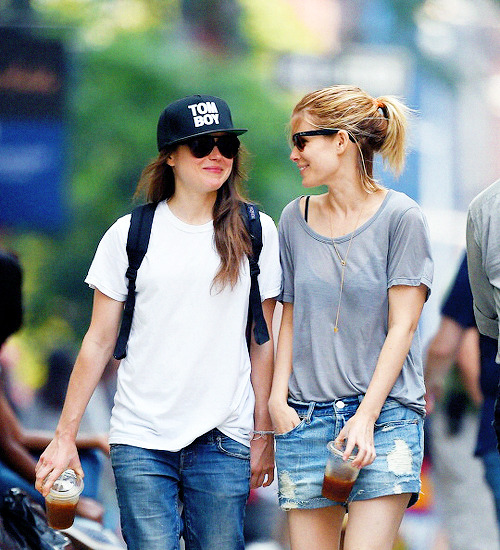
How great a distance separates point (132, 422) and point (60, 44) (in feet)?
7.58

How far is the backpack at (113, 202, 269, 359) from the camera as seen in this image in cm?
296

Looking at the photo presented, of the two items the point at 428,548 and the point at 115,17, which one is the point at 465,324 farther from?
the point at 115,17

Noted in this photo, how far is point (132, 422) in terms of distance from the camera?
116 inches

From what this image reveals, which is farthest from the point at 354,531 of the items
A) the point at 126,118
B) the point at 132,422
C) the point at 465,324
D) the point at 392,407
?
the point at 126,118

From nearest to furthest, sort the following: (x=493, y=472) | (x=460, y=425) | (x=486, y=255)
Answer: (x=486, y=255), (x=493, y=472), (x=460, y=425)

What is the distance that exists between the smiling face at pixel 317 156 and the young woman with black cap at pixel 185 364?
8.1 inches

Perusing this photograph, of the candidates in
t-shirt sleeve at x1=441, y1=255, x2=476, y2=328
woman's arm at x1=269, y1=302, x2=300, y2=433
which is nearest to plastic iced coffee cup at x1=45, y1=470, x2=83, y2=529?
woman's arm at x1=269, y1=302, x2=300, y2=433

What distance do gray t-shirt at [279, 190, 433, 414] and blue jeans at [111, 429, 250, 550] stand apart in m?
0.28

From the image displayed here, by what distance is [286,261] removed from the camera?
3074 mm

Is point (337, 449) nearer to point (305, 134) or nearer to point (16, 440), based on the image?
point (305, 134)

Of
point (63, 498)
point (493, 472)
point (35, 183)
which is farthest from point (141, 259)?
point (493, 472)

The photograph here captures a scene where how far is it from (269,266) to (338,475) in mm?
653

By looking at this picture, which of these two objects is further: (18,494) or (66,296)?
(66,296)

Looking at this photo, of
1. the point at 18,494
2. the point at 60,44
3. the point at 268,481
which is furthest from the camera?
the point at 60,44
